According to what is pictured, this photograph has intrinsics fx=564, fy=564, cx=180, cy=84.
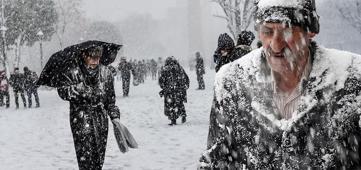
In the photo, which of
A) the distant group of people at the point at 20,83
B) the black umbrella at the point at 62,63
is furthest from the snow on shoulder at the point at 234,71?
the distant group of people at the point at 20,83

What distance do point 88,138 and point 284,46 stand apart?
14.4 feet

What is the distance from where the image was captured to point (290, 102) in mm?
1578

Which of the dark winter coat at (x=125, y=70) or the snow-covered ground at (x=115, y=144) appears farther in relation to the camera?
the dark winter coat at (x=125, y=70)

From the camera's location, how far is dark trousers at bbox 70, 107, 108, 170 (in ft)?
18.7

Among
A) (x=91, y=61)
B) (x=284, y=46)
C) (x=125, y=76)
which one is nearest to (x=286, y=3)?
(x=284, y=46)

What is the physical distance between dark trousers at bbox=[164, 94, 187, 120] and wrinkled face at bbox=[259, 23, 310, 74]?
11506 millimetres

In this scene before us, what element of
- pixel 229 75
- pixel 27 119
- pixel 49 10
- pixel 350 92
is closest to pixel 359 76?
pixel 350 92

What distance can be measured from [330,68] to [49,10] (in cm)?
4388

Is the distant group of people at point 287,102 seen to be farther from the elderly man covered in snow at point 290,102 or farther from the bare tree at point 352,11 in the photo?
the bare tree at point 352,11

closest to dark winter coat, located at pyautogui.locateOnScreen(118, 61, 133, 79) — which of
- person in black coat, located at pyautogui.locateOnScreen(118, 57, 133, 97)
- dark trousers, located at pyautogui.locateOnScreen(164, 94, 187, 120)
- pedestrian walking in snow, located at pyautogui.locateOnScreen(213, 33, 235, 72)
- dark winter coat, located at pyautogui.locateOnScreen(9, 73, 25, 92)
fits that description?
person in black coat, located at pyautogui.locateOnScreen(118, 57, 133, 97)

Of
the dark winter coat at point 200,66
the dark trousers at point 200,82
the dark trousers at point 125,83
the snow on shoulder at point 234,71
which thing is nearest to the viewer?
the snow on shoulder at point 234,71

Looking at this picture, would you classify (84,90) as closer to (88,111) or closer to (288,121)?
(88,111)

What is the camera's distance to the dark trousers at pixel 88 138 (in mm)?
5695

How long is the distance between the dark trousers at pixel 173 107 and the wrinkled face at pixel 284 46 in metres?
11.5
